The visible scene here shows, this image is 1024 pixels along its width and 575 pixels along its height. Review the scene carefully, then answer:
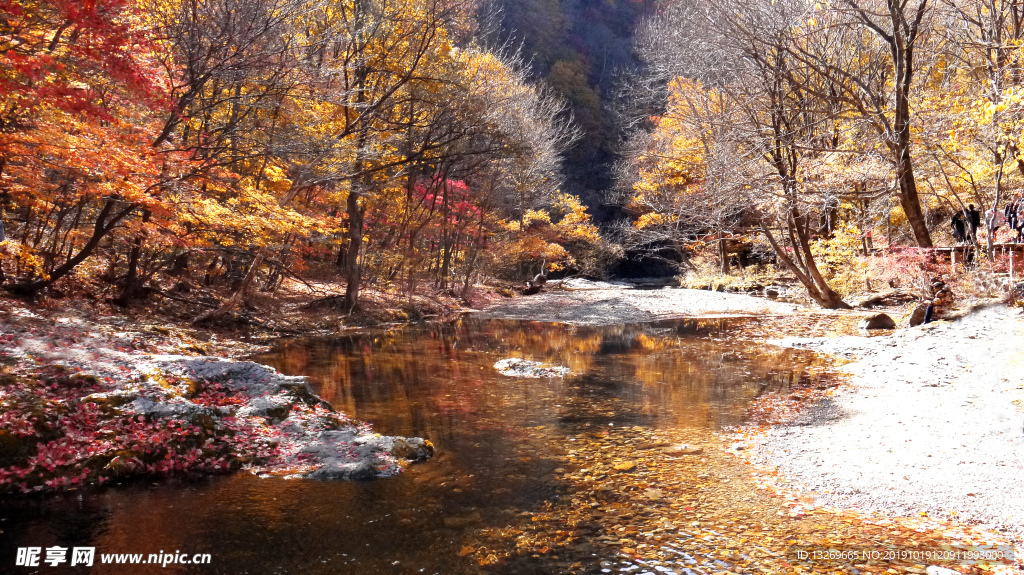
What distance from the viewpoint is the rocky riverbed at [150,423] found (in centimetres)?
546

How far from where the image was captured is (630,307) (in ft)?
81.8

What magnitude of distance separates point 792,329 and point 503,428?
11.5 m

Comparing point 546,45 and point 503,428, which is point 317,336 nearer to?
point 503,428

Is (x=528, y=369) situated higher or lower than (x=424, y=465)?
higher

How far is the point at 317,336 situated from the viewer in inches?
629

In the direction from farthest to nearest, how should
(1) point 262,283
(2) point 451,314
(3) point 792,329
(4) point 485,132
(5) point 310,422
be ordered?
(2) point 451,314 → (1) point 262,283 → (4) point 485,132 → (3) point 792,329 → (5) point 310,422

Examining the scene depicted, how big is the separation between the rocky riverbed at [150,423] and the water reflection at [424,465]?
319 mm

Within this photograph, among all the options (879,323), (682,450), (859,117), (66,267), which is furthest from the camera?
(879,323)

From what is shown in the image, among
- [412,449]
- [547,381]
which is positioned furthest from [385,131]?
[412,449]

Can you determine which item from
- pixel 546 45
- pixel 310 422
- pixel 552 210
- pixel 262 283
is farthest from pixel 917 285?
pixel 546 45

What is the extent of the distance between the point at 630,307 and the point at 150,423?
68.6 feet

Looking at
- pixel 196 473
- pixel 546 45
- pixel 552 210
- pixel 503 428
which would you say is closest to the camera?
pixel 196 473

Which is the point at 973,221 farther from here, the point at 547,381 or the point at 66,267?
the point at 66,267

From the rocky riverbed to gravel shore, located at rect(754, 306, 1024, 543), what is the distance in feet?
14.0
